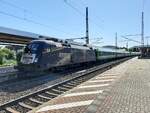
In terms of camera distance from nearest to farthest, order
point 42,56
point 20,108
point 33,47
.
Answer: point 20,108
point 42,56
point 33,47

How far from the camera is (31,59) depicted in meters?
20.0

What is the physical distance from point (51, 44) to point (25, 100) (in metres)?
10.5

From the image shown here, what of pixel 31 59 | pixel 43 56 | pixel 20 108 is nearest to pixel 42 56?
pixel 43 56

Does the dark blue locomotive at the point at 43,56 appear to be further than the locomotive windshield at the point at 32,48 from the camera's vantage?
No

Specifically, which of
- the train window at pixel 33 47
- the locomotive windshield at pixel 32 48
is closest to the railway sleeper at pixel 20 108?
the locomotive windshield at pixel 32 48

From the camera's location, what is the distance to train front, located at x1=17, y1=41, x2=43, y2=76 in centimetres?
1955

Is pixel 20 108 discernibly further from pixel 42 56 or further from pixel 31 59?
pixel 31 59

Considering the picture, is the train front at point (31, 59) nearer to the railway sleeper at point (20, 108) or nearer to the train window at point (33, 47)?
the train window at point (33, 47)

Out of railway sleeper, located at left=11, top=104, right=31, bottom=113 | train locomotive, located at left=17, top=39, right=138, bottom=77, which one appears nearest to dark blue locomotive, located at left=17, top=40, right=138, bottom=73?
train locomotive, located at left=17, top=39, right=138, bottom=77

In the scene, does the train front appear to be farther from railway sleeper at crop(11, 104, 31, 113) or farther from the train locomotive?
railway sleeper at crop(11, 104, 31, 113)

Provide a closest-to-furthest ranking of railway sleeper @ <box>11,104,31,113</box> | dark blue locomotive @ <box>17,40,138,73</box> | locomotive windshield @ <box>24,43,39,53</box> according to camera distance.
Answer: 1. railway sleeper @ <box>11,104,31,113</box>
2. dark blue locomotive @ <box>17,40,138,73</box>
3. locomotive windshield @ <box>24,43,39,53</box>

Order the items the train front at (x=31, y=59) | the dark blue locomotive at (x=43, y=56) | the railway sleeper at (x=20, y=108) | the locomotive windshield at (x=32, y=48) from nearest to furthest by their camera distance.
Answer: the railway sleeper at (x=20, y=108)
the train front at (x=31, y=59)
the dark blue locomotive at (x=43, y=56)
the locomotive windshield at (x=32, y=48)

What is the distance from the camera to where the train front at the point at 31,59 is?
64.1ft

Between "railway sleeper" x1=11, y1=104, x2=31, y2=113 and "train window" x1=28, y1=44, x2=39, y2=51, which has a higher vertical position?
"train window" x1=28, y1=44, x2=39, y2=51
